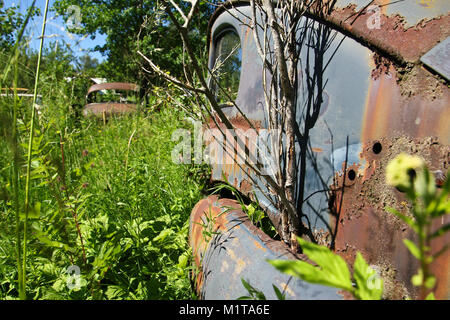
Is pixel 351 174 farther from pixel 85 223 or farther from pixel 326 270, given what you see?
pixel 85 223

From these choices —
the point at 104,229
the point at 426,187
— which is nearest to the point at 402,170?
A: the point at 426,187

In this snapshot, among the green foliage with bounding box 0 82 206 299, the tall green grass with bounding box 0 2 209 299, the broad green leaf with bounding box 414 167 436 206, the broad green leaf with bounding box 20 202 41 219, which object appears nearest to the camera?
the broad green leaf with bounding box 414 167 436 206

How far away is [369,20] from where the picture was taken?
100cm

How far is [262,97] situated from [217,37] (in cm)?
113

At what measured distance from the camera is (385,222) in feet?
2.94

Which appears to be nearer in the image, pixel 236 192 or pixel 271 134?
pixel 271 134

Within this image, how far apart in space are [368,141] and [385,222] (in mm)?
240

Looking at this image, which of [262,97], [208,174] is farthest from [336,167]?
[208,174]

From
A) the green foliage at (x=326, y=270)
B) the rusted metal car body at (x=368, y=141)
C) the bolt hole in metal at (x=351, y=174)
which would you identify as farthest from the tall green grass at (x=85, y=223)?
the bolt hole in metal at (x=351, y=174)

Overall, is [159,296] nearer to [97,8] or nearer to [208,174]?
[208,174]

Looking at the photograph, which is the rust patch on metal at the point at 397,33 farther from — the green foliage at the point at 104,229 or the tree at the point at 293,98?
the green foliage at the point at 104,229

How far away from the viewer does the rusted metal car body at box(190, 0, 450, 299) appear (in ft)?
2.68

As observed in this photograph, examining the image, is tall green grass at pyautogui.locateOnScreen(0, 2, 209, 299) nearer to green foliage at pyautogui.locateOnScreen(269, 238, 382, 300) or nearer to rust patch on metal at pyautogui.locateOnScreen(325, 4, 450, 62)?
green foliage at pyautogui.locateOnScreen(269, 238, 382, 300)

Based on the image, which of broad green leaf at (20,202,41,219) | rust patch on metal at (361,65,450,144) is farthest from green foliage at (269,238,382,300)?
broad green leaf at (20,202,41,219)
